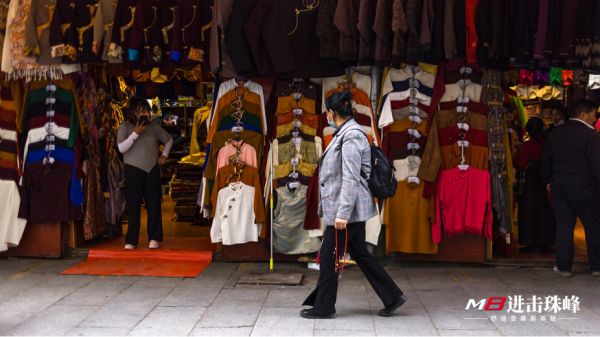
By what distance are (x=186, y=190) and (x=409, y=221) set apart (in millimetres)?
3965

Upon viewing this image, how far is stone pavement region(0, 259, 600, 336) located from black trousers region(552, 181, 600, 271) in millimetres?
236

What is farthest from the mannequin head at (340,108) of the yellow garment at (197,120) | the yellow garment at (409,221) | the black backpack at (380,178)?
the yellow garment at (197,120)

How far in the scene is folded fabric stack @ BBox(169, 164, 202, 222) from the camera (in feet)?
31.9

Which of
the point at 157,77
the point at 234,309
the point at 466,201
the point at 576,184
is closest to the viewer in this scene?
the point at 234,309

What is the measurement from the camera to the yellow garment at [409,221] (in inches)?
280

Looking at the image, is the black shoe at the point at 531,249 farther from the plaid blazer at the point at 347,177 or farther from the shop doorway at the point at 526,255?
the plaid blazer at the point at 347,177

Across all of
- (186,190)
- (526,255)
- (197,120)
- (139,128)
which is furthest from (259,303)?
(186,190)

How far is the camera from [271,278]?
6.60 meters

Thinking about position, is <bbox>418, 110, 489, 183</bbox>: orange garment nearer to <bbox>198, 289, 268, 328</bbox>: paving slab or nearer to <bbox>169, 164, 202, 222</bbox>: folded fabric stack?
<bbox>198, 289, 268, 328</bbox>: paving slab

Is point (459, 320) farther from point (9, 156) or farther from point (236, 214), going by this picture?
point (9, 156)

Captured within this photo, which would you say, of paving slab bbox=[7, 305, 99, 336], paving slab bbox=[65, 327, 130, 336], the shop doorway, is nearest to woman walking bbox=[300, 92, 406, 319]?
paving slab bbox=[65, 327, 130, 336]

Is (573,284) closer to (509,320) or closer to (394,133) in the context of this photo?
(509,320)

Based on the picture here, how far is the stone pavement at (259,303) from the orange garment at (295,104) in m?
1.71

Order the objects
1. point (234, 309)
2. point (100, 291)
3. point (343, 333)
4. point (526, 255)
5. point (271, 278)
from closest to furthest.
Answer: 1. point (343, 333)
2. point (234, 309)
3. point (100, 291)
4. point (271, 278)
5. point (526, 255)
